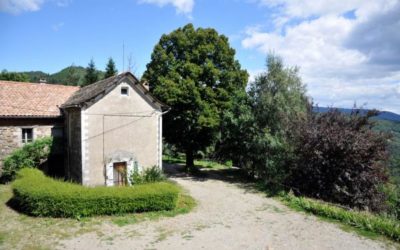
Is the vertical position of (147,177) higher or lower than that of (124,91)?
lower

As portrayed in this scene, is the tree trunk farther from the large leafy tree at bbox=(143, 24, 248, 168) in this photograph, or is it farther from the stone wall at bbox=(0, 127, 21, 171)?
the stone wall at bbox=(0, 127, 21, 171)

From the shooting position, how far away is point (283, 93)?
69.4ft

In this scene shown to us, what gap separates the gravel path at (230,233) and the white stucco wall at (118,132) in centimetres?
597

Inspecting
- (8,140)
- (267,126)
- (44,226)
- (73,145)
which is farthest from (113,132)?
(267,126)

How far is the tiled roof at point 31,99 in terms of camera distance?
1950 centimetres

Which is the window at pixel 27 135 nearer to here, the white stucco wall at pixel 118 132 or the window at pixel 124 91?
the white stucco wall at pixel 118 132

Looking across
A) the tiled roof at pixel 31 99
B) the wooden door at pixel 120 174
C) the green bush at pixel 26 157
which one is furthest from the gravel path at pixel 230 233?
the tiled roof at pixel 31 99

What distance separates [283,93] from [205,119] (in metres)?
5.84

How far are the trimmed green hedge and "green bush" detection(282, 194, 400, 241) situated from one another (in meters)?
6.52

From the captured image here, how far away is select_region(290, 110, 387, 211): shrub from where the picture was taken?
16172 mm

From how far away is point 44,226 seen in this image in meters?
11.8

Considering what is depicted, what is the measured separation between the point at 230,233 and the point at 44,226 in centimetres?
734

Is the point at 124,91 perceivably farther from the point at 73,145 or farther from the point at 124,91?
the point at 73,145

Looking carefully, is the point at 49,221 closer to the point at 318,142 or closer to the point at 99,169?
the point at 99,169
